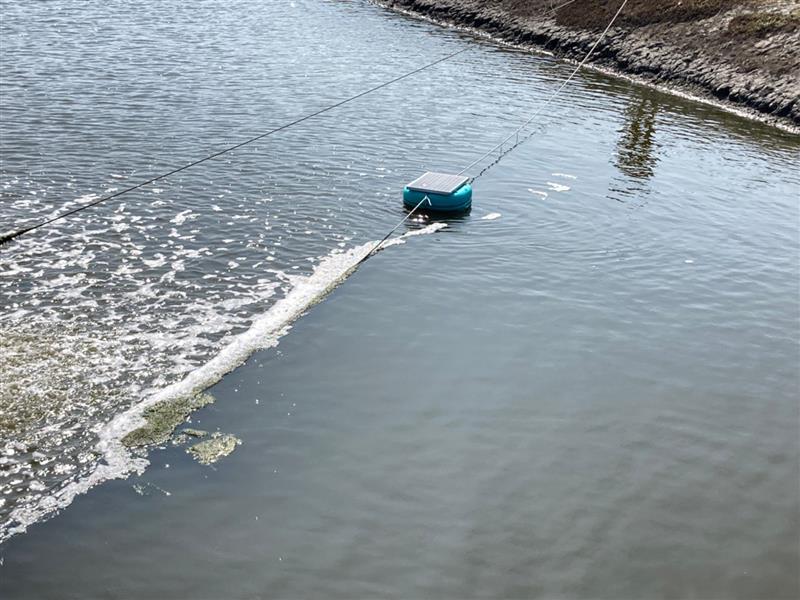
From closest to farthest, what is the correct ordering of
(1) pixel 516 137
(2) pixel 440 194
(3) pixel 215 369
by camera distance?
(3) pixel 215 369, (2) pixel 440 194, (1) pixel 516 137

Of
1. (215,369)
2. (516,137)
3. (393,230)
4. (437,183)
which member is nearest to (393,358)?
(215,369)

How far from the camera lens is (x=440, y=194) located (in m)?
28.8

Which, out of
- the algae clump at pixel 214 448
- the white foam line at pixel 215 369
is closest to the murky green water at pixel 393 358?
the white foam line at pixel 215 369

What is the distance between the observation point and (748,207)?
106ft

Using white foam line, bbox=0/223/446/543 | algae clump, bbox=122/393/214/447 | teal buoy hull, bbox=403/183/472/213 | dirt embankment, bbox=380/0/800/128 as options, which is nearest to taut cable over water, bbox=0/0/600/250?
teal buoy hull, bbox=403/183/472/213

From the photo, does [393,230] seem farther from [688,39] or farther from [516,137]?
[688,39]

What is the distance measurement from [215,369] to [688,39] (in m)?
44.0

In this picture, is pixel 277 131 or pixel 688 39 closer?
pixel 277 131

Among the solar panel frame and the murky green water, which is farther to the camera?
the solar panel frame

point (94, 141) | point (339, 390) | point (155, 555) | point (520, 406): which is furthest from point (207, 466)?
point (94, 141)

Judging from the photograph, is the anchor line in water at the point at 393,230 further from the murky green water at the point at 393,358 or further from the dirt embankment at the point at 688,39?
the dirt embankment at the point at 688,39

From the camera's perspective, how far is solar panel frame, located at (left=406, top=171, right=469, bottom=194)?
29.0m

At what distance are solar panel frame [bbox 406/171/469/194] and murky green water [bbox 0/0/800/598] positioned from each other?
1207 mm

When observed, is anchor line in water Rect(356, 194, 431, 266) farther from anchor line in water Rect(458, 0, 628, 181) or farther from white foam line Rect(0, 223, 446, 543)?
anchor line in water Rect(458, 0, 628, 181)
